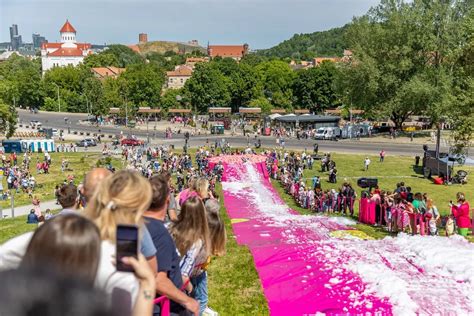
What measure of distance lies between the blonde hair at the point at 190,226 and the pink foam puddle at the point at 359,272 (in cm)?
510

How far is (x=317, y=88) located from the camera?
371 ft

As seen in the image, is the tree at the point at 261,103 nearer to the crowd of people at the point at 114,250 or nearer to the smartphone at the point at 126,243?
the crowd of people at the point at 114,250

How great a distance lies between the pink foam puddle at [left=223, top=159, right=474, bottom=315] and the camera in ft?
32.6

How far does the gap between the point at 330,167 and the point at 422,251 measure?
25639mm

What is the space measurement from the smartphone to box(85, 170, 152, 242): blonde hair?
0.38ft

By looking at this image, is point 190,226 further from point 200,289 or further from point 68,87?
point 68,87

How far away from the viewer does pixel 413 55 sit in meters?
60.5

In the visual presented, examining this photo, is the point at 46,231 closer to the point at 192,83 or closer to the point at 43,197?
the point at 43,197

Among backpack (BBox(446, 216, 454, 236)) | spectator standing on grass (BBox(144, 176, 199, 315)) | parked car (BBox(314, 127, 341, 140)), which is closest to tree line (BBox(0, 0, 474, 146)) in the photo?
parked car (BBox(314, 127, 341, 140))

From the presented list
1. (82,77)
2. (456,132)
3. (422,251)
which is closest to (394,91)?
(456,132)

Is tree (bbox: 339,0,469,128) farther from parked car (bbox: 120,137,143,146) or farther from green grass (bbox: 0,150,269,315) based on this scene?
green grass (bbox: 0,150,269,315)

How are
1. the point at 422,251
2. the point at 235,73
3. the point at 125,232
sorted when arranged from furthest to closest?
the point at 235,73
the point at 422,251
the point at 125,232

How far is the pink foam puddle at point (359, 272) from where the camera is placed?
9.95 m

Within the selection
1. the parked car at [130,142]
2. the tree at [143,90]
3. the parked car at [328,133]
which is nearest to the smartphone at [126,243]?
the parked car at [130,142]
